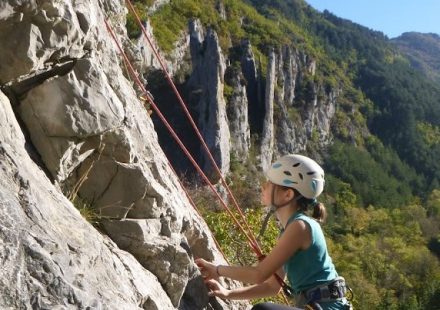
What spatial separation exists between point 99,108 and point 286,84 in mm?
124505

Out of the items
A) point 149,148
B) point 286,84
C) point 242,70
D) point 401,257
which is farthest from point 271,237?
point 286,84

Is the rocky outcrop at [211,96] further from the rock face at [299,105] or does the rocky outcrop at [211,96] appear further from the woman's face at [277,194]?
the woman's face at [277,194]

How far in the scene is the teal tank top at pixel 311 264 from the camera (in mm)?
4160

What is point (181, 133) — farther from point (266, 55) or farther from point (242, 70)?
point (266, 55)

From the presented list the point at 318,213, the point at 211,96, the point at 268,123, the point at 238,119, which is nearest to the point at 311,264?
the point at 318,213

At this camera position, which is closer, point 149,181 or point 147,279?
point 147,279

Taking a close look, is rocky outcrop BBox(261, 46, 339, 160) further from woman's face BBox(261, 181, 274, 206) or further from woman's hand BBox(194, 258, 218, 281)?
woman's face BBox(261, 181, 274, 206)

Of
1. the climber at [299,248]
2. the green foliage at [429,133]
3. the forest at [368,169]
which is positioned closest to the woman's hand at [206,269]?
the climber at [299,248]

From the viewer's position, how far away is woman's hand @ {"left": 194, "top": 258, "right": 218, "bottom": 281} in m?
5.38

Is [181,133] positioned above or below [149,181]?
below

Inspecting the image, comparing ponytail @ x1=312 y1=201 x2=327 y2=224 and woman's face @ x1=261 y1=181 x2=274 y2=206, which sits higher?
woman's face @ x1=261 y1=181 x2=274 y2=206

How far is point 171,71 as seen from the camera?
92.1m

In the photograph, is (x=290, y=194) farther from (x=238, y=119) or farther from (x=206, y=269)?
(x=238, y=119)

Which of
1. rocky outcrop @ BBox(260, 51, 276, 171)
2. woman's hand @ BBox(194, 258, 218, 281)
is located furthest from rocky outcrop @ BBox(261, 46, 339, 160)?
woman's hand @ BBox(194, 258, 218, 281)
